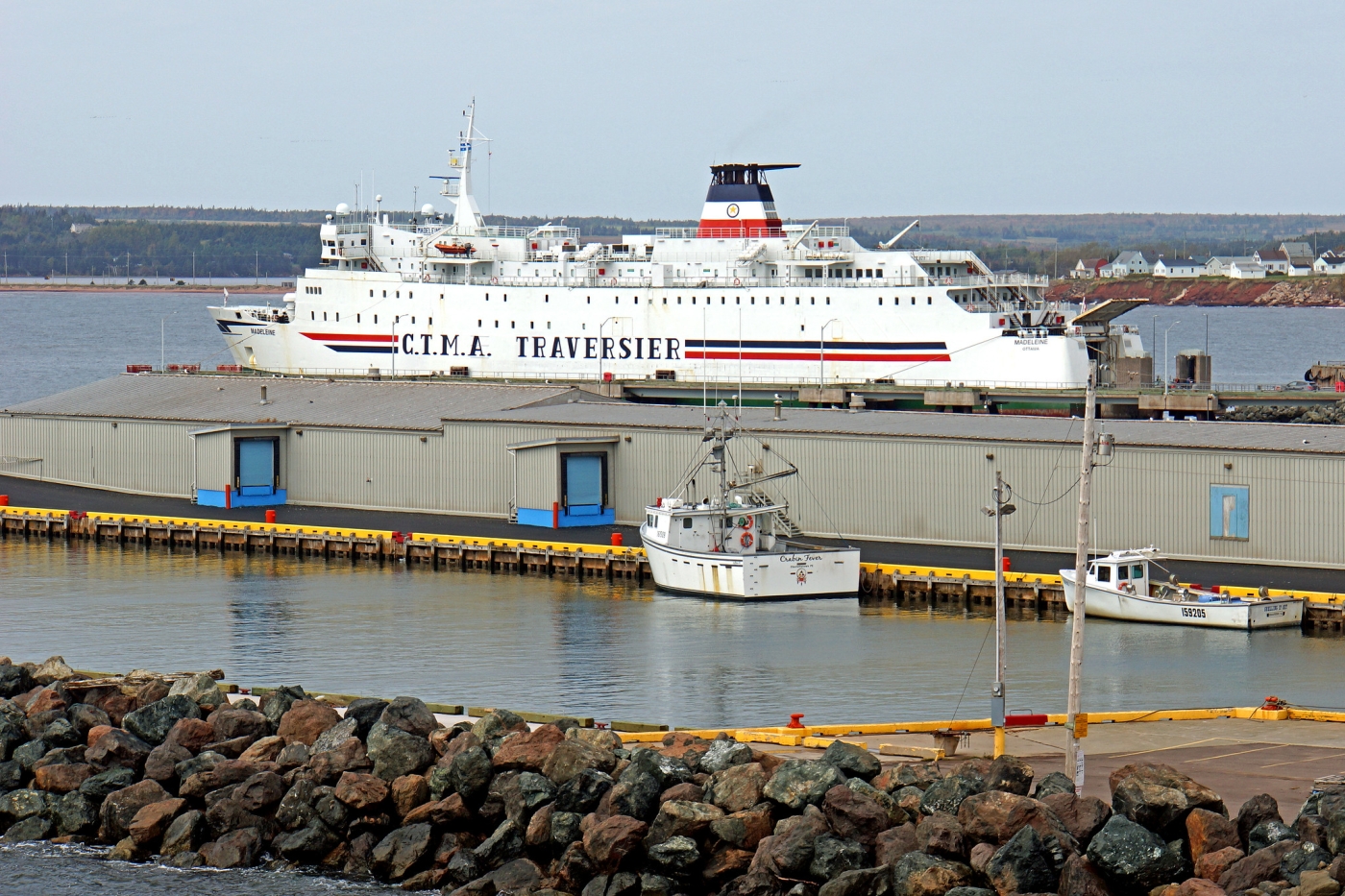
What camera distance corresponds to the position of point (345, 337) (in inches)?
2309

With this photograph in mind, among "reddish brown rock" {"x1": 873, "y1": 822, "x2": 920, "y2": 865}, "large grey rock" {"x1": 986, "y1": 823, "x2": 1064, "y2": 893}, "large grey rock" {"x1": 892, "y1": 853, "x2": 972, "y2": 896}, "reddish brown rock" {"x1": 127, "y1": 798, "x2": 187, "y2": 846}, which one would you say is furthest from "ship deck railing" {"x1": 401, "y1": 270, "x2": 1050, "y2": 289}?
"large grey rock" {"x1": 986, "y1": 823, "x2": 1064, "y2": 893}

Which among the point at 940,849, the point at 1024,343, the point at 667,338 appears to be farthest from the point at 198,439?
the point at 940,849

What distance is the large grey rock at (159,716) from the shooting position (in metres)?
21.4

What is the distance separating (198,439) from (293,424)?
2.19 metres

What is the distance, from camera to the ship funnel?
56.2 metres

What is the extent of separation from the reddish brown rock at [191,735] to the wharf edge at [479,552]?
14218mm

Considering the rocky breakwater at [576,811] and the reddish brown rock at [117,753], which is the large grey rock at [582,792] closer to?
the rocky breakwater at [576,811]

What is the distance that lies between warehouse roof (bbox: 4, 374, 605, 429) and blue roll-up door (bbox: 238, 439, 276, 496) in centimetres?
62

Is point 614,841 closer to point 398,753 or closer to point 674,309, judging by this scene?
point 398,753

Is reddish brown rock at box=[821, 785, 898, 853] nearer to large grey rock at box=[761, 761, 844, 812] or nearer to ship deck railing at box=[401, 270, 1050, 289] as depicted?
large grey rock at box=[761, 761, 844, 812]

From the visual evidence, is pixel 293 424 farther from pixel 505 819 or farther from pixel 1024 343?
pixel 505 819

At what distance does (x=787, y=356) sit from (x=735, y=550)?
20358mm

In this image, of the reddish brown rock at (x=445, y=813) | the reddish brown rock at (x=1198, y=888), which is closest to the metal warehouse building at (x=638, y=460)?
the reddish brown rock at (x=445, y=813)

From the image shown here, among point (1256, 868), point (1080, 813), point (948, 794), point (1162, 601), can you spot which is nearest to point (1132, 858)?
point (1080, 813)
